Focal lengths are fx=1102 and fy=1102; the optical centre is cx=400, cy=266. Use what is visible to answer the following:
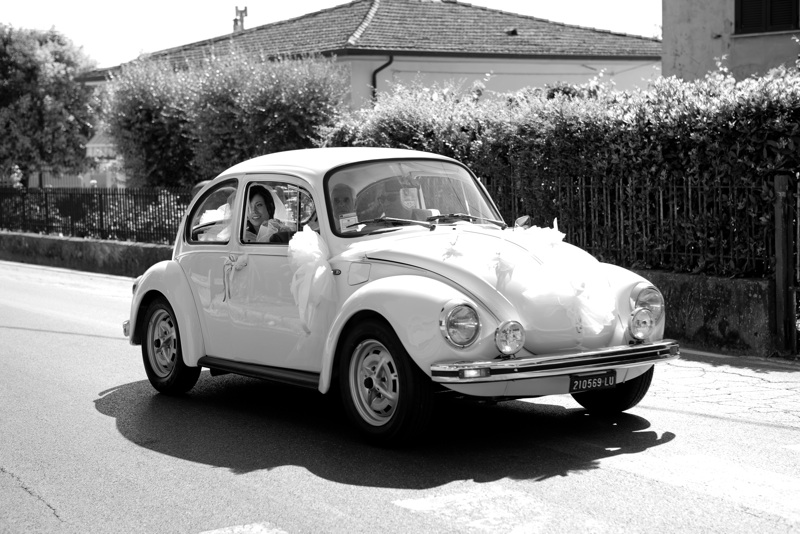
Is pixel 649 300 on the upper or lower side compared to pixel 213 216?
lower

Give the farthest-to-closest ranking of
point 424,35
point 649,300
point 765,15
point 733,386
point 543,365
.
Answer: point 424,35 < point 765,15 < point 733,386 < point 649,300 < point 543,365

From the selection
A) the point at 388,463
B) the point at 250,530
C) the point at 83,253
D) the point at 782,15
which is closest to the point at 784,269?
the point at 388,463

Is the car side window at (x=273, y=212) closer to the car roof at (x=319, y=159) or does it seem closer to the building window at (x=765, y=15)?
the car roof at (x=319, y=159)

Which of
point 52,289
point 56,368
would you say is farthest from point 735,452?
point 52,289

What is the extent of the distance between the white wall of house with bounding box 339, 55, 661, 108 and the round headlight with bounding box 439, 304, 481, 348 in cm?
2465

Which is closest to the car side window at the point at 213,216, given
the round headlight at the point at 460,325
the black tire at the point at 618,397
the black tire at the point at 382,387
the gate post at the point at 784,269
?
the black tire at the point at 382,387

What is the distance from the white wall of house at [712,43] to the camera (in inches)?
772

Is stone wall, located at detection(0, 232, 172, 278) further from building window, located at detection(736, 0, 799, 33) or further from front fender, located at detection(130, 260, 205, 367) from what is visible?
front fender, located at detection(130, 260, 205, 367)

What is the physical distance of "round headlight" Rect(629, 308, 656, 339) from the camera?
6757 mm

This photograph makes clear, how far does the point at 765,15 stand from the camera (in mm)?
19641

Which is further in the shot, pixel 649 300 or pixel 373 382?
pixel 649 300

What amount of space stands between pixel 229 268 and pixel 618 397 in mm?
2833

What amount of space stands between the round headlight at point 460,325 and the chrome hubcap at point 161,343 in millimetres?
3016

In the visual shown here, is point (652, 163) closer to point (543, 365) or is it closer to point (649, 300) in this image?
point (649, 300)
